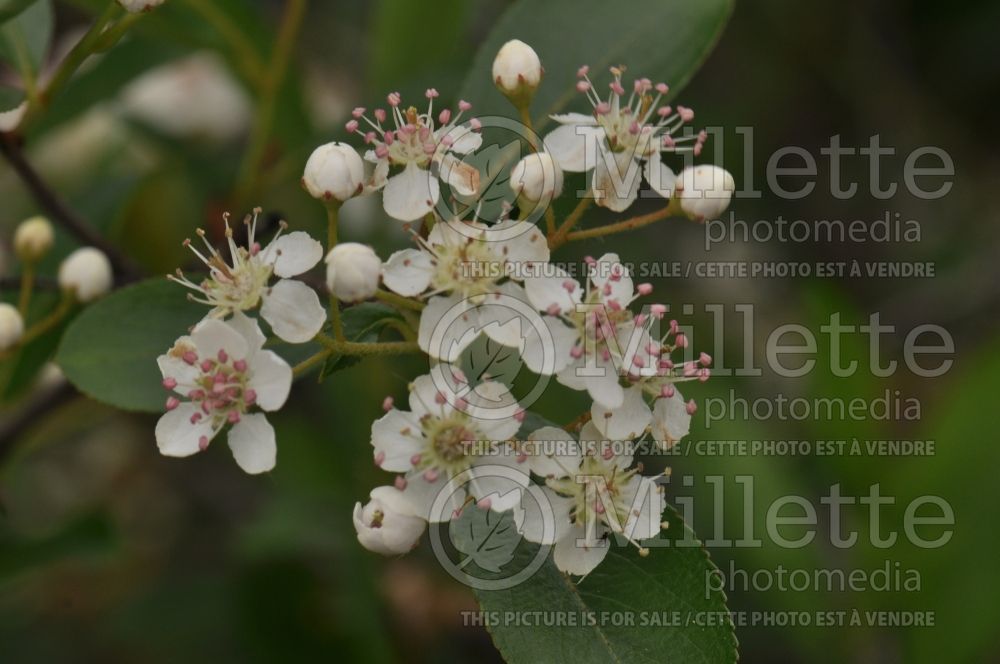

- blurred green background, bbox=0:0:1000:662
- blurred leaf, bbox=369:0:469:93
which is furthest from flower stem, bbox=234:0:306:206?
blurred leaf, bbox=369:0:469:93

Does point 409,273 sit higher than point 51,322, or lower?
higher

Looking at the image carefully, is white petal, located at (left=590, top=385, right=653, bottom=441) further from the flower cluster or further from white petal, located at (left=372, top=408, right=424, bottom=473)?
white petal, located at (left=372, top=408, right=424, bottom=473)

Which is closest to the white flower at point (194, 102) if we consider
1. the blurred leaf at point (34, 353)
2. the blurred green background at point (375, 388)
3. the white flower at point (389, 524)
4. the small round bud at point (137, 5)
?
the blurred green background at point (375, 388)

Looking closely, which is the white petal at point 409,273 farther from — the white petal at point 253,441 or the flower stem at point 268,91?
the flower stem at point 268,91

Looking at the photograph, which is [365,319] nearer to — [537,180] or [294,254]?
[294,254]

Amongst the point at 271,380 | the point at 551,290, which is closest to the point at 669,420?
the point at 551,290

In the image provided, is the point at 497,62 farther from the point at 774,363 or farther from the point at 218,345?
the point at 774,363
